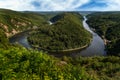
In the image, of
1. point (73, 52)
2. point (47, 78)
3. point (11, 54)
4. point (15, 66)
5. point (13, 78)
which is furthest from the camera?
point (73, 52)

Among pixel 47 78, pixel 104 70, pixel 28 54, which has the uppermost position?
pixel 28 54

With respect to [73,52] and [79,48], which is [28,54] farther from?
[79,48]

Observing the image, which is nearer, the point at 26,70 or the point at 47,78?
the point at 47,78

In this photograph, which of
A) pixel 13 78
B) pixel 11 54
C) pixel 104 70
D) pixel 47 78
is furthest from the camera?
pixel 104 70

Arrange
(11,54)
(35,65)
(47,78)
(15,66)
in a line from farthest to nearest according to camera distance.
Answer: (11,54) < (35,65) < (15,66) < (47,78)

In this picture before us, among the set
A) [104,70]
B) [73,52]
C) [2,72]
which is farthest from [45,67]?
[73,52]

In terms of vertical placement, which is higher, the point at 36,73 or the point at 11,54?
the point at 11,54

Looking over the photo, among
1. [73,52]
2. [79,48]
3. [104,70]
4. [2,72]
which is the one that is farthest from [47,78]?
[79,48]

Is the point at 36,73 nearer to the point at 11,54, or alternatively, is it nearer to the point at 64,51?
the point at 11,54

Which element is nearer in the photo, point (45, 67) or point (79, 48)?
point (45, 67)
